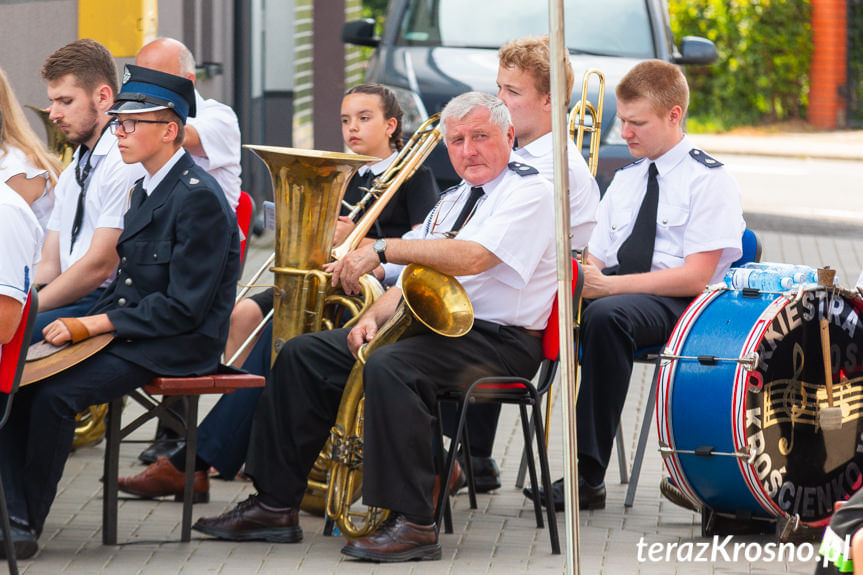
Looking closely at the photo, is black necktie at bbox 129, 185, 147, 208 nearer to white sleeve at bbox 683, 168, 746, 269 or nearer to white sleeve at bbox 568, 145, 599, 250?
white sleeve at bbox 568, 145, 599, 250

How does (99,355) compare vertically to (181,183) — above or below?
below

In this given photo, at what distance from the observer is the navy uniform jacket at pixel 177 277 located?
4641mm

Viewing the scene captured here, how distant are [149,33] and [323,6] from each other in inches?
256

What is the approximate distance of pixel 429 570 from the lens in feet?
14.9

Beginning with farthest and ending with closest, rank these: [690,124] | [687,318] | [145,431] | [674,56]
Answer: [690,124] < [674,56] < [145,431] < [687,318]

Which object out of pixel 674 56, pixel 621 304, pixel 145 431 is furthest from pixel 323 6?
pixel 621 304

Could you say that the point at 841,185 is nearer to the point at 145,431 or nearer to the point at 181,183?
the point at 145,431

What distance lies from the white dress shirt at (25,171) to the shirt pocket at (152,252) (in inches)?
27.7

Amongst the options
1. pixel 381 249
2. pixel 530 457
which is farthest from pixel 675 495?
pixel 381 249

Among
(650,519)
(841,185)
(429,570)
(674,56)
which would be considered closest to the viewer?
(429,570)

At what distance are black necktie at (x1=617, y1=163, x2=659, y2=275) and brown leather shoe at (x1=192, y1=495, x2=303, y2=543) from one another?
1697 millimetres

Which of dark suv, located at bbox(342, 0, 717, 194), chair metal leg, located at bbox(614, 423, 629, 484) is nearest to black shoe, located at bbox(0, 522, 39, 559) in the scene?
chair metal leg, located at bbox(614, 423, 629, 484)

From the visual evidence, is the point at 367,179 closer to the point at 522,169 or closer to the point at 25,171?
the point at 522,169

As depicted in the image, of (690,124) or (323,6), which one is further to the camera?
(690,124)
